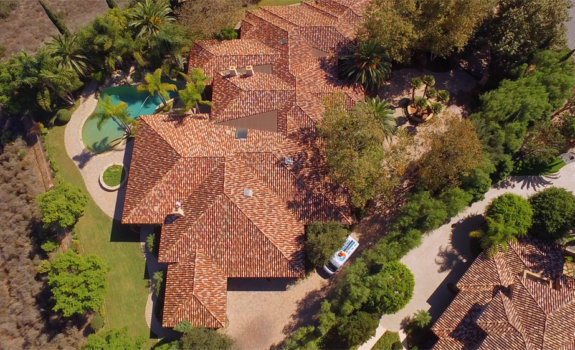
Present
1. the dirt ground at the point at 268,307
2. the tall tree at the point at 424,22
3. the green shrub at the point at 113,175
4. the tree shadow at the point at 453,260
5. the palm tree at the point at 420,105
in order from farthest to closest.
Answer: the green shrub at the point at 113,175
the palm tree at the point at 420,105
the tall tree at the point at 424,22
the tree shadow at the point at 453,260
the dirt ground at the point at 268,307

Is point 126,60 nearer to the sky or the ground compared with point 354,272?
nearer to the ground

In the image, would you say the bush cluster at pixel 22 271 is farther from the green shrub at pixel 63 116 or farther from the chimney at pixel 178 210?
the chimney at pixel 178 210

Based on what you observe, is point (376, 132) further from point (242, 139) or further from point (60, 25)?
point (60, 25)

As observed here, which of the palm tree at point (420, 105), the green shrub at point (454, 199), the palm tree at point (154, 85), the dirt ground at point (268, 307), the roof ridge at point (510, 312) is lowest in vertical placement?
the dirt ground at point (268, 307)

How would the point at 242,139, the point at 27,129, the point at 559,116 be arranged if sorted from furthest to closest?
the point at 27,129 < the point at 559,116 < the point at 242,139

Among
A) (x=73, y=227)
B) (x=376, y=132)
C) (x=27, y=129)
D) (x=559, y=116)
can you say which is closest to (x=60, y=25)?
(x=27, y=129)

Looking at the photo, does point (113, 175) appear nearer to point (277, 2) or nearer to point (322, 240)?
point (322, 240)

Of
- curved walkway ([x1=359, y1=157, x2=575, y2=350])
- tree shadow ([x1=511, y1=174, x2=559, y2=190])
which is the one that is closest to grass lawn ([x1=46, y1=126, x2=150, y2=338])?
curved walkway ([x1=359, y1=157, x2=575, y2=350])

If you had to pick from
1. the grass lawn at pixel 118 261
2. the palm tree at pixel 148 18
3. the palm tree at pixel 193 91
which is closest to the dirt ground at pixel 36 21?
the palm tree at pixel 148 18
